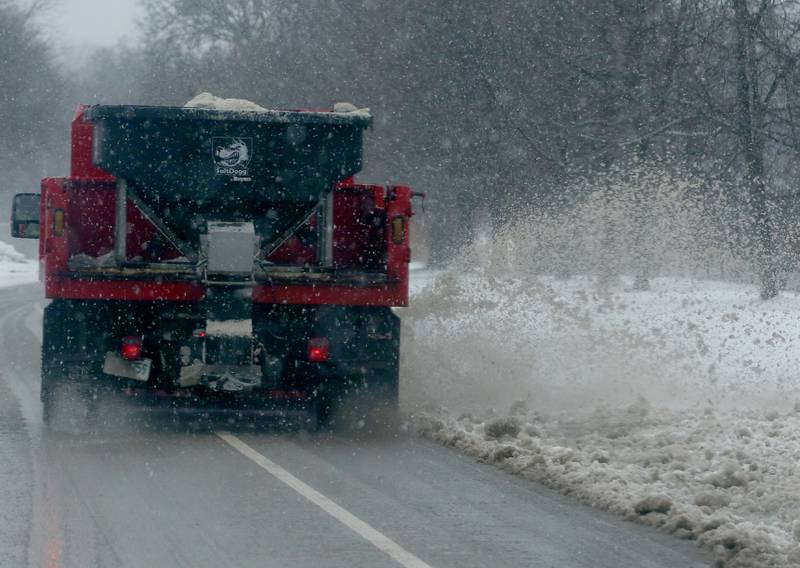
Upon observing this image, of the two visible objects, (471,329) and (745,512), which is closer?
(745,512)

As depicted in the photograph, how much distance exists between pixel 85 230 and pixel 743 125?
1103 centimetres

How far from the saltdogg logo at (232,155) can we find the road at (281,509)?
1981 millimetres

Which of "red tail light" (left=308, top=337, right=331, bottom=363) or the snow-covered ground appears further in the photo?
"red tail light" (left=308, top=337, right=331, bottom=363)

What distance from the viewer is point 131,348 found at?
9.62m

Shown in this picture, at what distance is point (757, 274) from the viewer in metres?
19.5

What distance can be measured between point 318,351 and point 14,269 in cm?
3973

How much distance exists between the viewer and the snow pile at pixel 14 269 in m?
40.7

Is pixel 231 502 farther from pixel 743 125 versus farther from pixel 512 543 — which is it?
pixel 743 125

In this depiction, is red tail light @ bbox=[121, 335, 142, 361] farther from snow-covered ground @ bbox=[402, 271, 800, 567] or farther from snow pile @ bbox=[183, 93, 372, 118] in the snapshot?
snow-covered ground @ bbox=[402, 271, 800, 567]

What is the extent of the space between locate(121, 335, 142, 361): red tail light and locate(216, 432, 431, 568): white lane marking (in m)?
0.92

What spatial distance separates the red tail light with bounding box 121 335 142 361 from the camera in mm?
9617

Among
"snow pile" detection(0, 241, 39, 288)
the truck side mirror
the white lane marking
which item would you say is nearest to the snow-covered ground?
the white lane marking

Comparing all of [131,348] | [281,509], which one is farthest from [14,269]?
[281,509]

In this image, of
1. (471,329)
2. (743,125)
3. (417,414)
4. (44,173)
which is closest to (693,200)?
(743,125)
